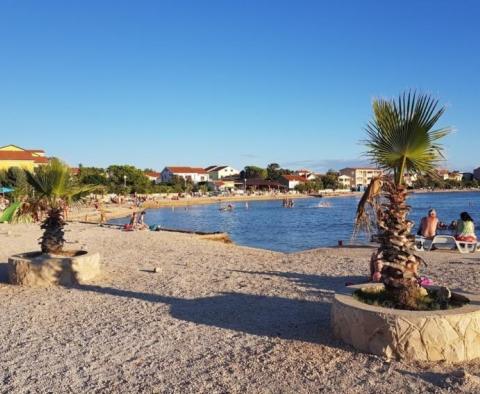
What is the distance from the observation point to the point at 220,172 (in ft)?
515

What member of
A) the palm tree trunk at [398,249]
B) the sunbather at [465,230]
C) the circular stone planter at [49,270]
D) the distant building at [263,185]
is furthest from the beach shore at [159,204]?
the palm tree trunk at [398,249]

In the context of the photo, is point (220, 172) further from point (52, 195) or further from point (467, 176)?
point (52, 195)

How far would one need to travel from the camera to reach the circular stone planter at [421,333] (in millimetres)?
4691

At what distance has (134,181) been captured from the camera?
300 feet

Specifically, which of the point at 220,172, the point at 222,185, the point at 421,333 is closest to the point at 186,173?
the point at 222,185

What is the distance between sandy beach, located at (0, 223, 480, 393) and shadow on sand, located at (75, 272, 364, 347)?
0.05 ft

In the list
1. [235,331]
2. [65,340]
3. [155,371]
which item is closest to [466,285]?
[235,331]

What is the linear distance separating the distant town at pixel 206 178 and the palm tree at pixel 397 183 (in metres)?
57.6

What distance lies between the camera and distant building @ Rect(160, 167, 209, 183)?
13588 cm

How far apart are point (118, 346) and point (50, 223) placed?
16.0 feet

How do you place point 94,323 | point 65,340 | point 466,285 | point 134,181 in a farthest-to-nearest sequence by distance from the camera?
point 134,181
point 466,285
point 94,323
point 65,340

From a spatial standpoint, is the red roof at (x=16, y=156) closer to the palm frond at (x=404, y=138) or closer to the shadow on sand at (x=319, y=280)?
the shadow on sand at (x=319, y=280)

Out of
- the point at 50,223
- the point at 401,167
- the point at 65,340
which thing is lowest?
the point at 65,340

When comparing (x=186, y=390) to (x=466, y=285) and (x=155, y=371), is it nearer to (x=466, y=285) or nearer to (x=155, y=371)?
(x=155, y=371)
